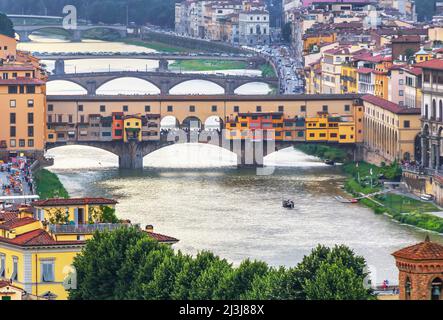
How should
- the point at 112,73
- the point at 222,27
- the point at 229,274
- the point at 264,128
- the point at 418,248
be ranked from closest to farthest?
the point at 418,248, the point at 229,274, the point at 264,128, the point at 112,73, the point at 222,27

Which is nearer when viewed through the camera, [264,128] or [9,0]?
[264,128]

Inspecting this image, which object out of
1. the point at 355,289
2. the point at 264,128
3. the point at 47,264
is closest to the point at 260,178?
the point at 264,128

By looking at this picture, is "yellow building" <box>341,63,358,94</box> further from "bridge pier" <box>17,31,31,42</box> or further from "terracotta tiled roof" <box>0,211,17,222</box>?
"bridge pier" <box>17,31,31,42</box>

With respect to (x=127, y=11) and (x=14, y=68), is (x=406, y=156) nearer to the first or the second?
(x=14, y=68)

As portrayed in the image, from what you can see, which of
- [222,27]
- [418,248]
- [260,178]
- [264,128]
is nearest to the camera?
[418,248]

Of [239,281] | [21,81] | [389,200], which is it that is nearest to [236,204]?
[389,200]

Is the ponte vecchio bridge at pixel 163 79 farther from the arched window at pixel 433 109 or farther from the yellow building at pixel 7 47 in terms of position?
the arched window at pixel 433 109

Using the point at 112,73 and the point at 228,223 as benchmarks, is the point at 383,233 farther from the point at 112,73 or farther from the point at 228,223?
the point at 112,73
